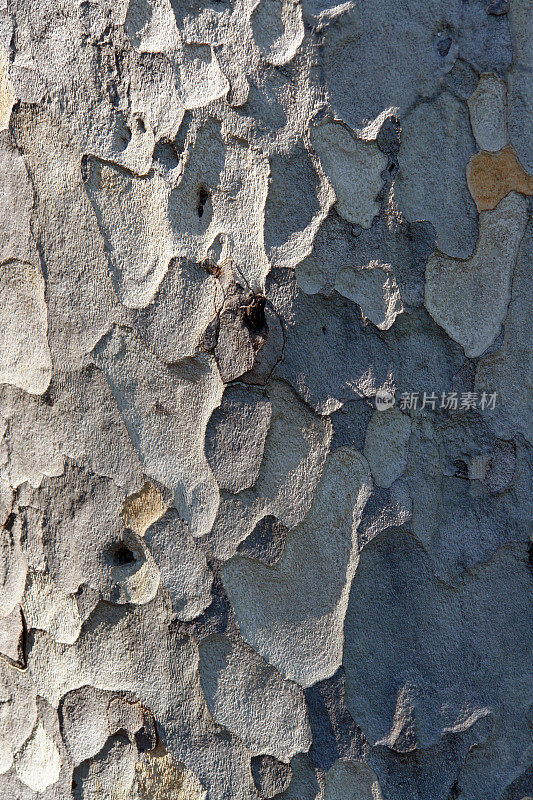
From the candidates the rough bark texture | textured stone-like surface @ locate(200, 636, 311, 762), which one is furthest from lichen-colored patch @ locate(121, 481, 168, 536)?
textured stone-like surface @ locate(200, 636, 311, 762)

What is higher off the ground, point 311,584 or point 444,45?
point 444,45

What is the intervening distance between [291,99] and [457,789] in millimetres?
735

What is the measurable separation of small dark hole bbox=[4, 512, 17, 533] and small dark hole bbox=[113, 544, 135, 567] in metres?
0.15

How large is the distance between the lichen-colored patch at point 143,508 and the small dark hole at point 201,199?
286 millimetres

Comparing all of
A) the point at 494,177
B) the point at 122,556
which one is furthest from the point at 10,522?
the point at 494,177

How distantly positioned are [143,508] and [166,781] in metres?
0.31

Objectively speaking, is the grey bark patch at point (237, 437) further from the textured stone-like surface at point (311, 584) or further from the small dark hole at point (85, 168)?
the small dark hole at point (85, 168)

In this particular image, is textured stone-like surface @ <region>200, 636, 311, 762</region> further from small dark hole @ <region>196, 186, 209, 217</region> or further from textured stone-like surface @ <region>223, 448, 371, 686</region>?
small dark hole @ <region>196, 186, 209, 217</region>

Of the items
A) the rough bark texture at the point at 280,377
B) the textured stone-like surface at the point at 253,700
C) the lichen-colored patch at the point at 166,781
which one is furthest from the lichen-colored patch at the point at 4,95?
the lichen-colored patch at the point at 166,781

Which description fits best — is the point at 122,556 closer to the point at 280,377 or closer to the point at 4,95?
the point at 280,377

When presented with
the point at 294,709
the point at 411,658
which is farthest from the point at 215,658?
the point at 411,658

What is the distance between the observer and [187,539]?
0.65m

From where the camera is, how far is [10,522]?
724 millimetres

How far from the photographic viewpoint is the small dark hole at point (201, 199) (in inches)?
23.6
